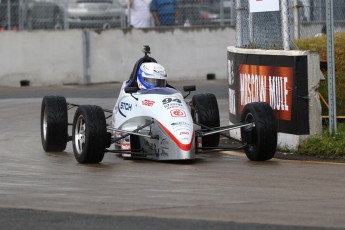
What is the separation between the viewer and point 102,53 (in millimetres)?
27297

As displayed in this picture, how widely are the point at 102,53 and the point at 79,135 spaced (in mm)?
13007

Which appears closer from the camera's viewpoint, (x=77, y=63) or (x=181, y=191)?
(x=181, y=191)

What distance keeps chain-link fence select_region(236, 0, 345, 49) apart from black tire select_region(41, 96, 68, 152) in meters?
3.18

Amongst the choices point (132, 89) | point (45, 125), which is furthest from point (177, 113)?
point (45, 125)

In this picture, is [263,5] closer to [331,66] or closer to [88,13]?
[331,66]

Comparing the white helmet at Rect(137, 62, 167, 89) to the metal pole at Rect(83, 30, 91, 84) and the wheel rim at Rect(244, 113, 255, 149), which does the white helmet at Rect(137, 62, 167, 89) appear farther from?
the metal pole at Rect(83, 30, 91, 84)

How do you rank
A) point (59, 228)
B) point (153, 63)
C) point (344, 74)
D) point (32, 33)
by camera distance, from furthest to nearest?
point (32, 33), point (344, 74), point (153, 63), point (59, 228)

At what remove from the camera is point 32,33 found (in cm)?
2672

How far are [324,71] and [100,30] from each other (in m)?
11.4

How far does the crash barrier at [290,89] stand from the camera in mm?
14758

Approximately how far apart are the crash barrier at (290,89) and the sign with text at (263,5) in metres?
0.60

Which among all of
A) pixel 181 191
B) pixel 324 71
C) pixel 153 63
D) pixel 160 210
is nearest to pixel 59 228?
→ pixel 160 210

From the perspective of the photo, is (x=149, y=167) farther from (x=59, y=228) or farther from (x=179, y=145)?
(x=59, y=228)

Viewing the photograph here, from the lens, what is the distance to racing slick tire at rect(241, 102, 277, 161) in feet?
44.8
